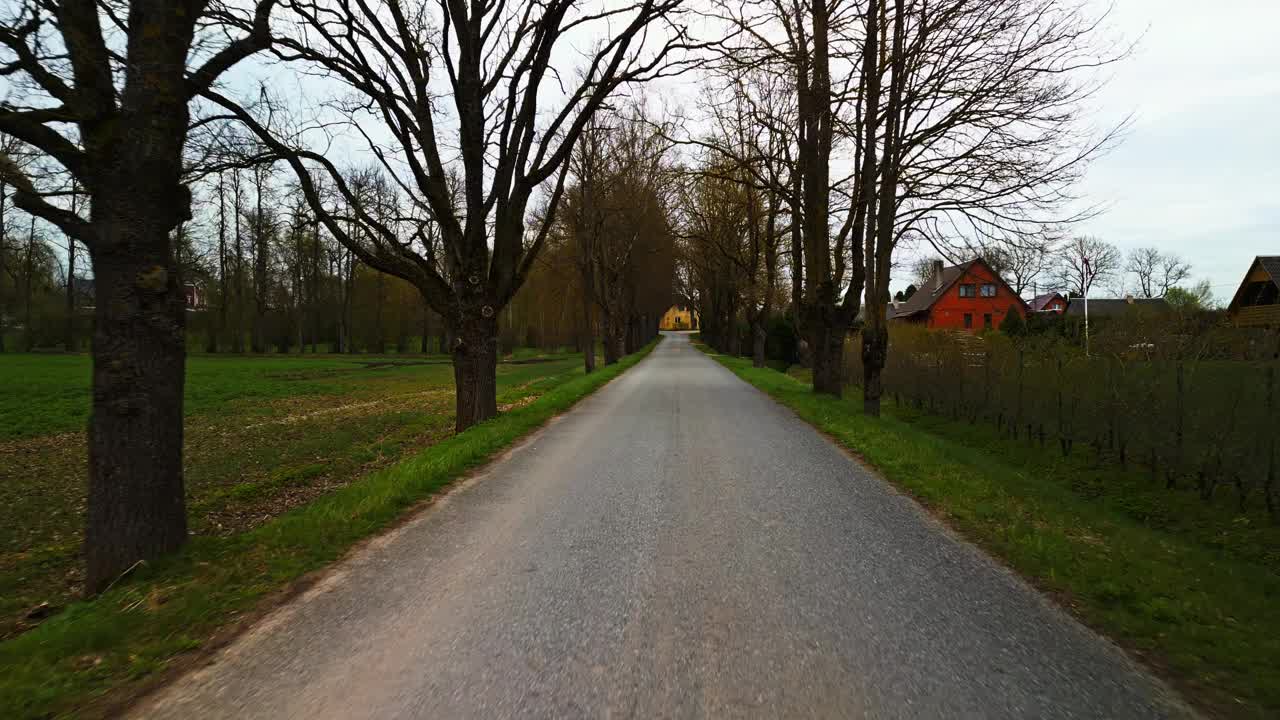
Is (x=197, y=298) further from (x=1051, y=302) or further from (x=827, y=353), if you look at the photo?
(x=1051, y=302)

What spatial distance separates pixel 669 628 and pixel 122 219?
446cm

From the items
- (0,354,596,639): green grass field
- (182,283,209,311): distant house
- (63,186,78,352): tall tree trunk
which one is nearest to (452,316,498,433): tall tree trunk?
(0,354,596,639): green grass field

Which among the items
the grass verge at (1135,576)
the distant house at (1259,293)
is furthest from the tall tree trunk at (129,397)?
the distant house at (1259,293)

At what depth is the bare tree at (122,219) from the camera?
430 centimetres

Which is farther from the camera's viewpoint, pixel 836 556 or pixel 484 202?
pixel 484 202

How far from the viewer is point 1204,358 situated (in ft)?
27.4

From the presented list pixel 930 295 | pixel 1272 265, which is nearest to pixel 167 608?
pixel 1272 265

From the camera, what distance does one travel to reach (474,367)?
12.2 metres

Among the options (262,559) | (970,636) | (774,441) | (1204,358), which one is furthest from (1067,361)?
(262,559)

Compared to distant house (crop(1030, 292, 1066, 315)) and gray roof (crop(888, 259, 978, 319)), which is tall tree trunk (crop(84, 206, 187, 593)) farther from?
distant house (crop(1030, 292, 1066, 315))

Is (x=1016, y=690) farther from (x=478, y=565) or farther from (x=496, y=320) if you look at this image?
(x=496, y=320)

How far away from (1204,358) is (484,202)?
11398 millimetres

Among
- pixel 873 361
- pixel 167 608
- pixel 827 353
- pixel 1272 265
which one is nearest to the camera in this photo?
pixel 167 608

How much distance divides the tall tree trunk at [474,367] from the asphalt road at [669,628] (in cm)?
617
